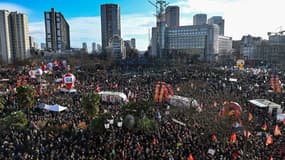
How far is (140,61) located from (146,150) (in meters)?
48.2

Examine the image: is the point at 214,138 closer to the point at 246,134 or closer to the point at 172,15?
the point at 246,134

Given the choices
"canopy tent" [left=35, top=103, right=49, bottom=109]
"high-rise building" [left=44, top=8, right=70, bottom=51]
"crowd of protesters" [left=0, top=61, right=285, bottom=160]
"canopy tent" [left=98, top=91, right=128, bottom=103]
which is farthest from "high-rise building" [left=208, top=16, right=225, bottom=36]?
"canopy tent" [left=35, top=103, right=49, bottom=109]

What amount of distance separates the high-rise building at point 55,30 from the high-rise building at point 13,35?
2078 centimetres

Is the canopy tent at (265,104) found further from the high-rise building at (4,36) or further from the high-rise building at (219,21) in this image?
the high-rise building at (219,21)

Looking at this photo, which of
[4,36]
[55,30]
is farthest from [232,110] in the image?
[55,30]

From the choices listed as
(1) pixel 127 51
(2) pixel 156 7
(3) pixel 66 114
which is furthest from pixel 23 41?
(3) pixel 66 114

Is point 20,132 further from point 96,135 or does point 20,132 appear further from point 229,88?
point 229,88

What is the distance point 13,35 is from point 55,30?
29256 mm

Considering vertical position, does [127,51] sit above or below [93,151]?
above

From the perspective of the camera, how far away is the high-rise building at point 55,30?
11162 cm

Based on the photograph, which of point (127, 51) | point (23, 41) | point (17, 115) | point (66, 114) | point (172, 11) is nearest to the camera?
point (17, 115)

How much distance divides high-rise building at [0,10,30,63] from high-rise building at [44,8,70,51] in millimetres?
20776

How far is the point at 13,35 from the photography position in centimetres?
8681

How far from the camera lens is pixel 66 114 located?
61.0 feet
